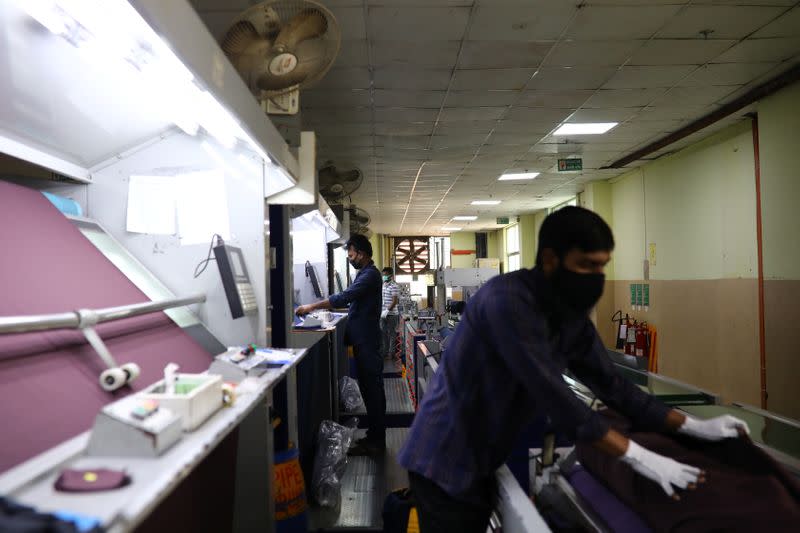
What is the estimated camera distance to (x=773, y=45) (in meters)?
4.06

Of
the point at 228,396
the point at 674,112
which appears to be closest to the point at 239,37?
the point at 228,396

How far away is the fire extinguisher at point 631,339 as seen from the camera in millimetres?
7293

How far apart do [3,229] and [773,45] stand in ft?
17.8

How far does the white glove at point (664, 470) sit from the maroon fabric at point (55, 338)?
54.5 inches

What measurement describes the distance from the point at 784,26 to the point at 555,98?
190 centimetres

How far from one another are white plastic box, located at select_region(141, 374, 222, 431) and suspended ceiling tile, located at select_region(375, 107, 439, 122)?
4.44 m

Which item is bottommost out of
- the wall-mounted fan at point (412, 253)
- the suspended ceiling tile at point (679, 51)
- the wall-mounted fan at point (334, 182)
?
the wall-mounted fan at point (412, 253)

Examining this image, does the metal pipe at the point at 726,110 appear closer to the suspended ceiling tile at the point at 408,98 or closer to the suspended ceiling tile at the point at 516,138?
the suspended ceiling tile at the point at 516,138

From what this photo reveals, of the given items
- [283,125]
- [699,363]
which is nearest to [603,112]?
[699,363]

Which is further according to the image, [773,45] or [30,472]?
[773,45]

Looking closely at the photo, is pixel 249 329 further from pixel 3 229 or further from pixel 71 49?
pixel 71 49

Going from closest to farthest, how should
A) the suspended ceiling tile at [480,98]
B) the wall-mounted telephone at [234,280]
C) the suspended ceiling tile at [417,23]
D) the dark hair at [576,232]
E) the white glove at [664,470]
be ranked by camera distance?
the white glove at [664,470] < the dark hair at [576,232] < the wall-mounted telephone at [234,280] < the suspended ceiling tile at [417,23] < the suspended ceiling tile at [480,98]

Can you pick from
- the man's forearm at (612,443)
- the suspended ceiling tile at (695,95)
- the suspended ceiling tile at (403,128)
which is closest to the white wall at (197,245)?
the man's forearm at (612,443)

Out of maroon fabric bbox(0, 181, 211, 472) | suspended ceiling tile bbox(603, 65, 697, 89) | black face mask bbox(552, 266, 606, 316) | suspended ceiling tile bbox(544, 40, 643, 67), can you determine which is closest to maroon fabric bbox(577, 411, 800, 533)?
black face mask bbox(552, 266, 606, 316)
